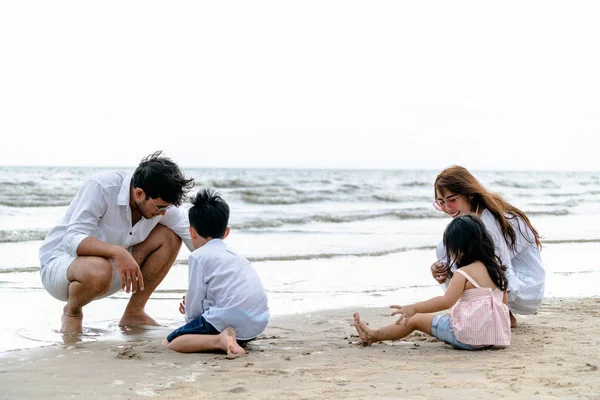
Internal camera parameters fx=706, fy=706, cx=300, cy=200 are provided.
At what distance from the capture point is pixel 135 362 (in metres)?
3.58

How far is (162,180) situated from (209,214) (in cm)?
46

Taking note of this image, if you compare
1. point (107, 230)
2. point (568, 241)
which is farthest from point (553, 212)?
point (107, 230)

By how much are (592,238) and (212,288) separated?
9189mm

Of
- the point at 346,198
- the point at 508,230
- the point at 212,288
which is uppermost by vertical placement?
the point at 508,230

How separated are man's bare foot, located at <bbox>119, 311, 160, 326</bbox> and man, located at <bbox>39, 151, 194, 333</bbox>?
0.30 m

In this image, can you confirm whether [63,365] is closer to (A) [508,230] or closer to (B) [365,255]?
(A) [508,230]

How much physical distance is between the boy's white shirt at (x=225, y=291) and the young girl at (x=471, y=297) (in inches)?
30.6

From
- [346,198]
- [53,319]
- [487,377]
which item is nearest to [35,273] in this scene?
[53,319]

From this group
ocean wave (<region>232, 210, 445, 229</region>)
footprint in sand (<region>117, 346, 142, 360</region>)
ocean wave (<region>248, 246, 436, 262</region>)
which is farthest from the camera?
ocean wave (<region>232, 210, 445, 229</region>)

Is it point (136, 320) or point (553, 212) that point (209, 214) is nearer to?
point (136, 320)

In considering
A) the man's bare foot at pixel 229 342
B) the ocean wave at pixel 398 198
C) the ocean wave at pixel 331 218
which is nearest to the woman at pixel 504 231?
the man's bare foot at pixel 229 342

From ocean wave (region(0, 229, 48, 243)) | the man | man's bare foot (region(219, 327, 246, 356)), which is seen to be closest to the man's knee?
the man

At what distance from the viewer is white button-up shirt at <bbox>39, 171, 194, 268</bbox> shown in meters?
4.39

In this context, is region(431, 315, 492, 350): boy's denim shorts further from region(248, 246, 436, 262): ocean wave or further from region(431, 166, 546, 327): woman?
region(248, 246, 436, 262): ocean wave
